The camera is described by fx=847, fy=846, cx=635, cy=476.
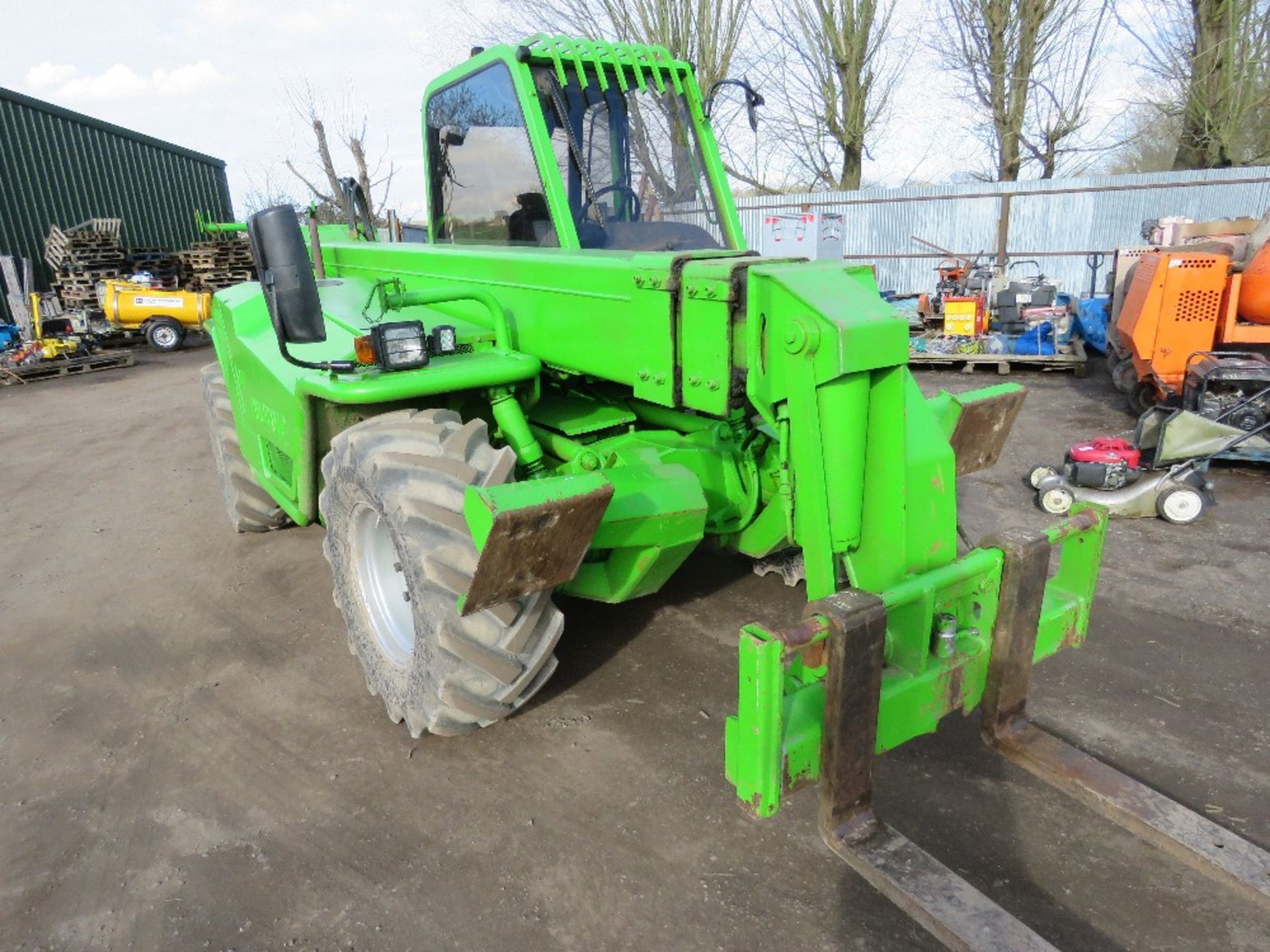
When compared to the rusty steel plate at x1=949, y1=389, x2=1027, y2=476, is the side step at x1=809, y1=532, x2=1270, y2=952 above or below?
below

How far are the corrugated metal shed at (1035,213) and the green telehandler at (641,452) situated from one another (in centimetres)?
1058

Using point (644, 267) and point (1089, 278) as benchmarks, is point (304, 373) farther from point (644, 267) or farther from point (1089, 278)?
point (1089, 278)

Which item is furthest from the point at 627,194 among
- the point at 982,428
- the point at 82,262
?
the point at 82,262

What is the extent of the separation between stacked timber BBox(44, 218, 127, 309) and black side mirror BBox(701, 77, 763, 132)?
1575cm

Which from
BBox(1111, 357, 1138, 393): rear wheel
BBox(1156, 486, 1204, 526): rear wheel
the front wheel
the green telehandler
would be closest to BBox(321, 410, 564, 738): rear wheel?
the green telehandler

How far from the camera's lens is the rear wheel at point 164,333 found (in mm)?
15117

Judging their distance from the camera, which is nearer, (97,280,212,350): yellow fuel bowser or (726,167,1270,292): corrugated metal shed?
(726,167,1270,292): corrugated metal shed

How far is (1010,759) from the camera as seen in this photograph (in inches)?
104

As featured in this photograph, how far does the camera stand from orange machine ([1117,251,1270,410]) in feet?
22.8

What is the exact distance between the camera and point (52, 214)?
17.4 metres

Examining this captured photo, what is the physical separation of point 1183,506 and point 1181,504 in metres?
0.02

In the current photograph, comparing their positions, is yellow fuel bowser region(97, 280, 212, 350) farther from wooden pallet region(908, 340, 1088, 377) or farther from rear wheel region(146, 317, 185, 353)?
wooden pallet region(908, 340, 1088, 377)

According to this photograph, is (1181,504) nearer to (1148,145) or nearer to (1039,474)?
(1039,474)

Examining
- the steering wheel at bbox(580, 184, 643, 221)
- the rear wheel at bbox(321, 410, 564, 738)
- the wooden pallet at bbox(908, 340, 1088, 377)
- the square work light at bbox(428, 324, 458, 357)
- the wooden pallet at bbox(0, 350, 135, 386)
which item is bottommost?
the wooden pallet at bbox(0, 350, 135, 386)
